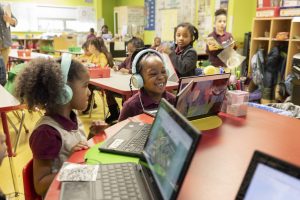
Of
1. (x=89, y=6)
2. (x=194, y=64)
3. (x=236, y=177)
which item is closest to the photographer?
(x=236, y=177)

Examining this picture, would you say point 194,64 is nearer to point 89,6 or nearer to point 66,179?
point 66,179

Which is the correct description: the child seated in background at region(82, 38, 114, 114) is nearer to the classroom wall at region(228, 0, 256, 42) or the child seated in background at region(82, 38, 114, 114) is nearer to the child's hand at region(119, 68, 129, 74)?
the child's hand at region(119, 68, 129, 74)

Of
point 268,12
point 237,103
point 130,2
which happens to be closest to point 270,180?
point 237,103

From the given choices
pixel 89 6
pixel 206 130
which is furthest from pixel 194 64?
pixel 89 6

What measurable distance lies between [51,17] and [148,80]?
758cm

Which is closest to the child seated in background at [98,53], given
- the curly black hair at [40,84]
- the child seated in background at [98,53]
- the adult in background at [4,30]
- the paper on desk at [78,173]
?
the child seated in background at [98,53]

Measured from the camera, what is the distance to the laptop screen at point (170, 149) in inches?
23.4

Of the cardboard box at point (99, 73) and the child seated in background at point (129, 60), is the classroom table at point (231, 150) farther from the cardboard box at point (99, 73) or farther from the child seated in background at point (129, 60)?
the child seated in background at point (129, 60)

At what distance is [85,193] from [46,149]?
378 millimetres

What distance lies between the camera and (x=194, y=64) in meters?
2.91

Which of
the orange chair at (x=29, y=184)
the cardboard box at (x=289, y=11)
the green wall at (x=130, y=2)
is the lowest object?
the orange chair at (x=29, y=184)

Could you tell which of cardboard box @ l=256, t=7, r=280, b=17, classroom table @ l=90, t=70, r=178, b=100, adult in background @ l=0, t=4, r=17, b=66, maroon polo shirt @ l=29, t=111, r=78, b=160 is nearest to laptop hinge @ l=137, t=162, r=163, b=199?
maroon polo shirt @ l=29, t=111, r=78, b=160

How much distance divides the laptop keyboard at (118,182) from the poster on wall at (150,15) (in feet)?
23.9

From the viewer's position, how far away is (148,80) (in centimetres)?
179
